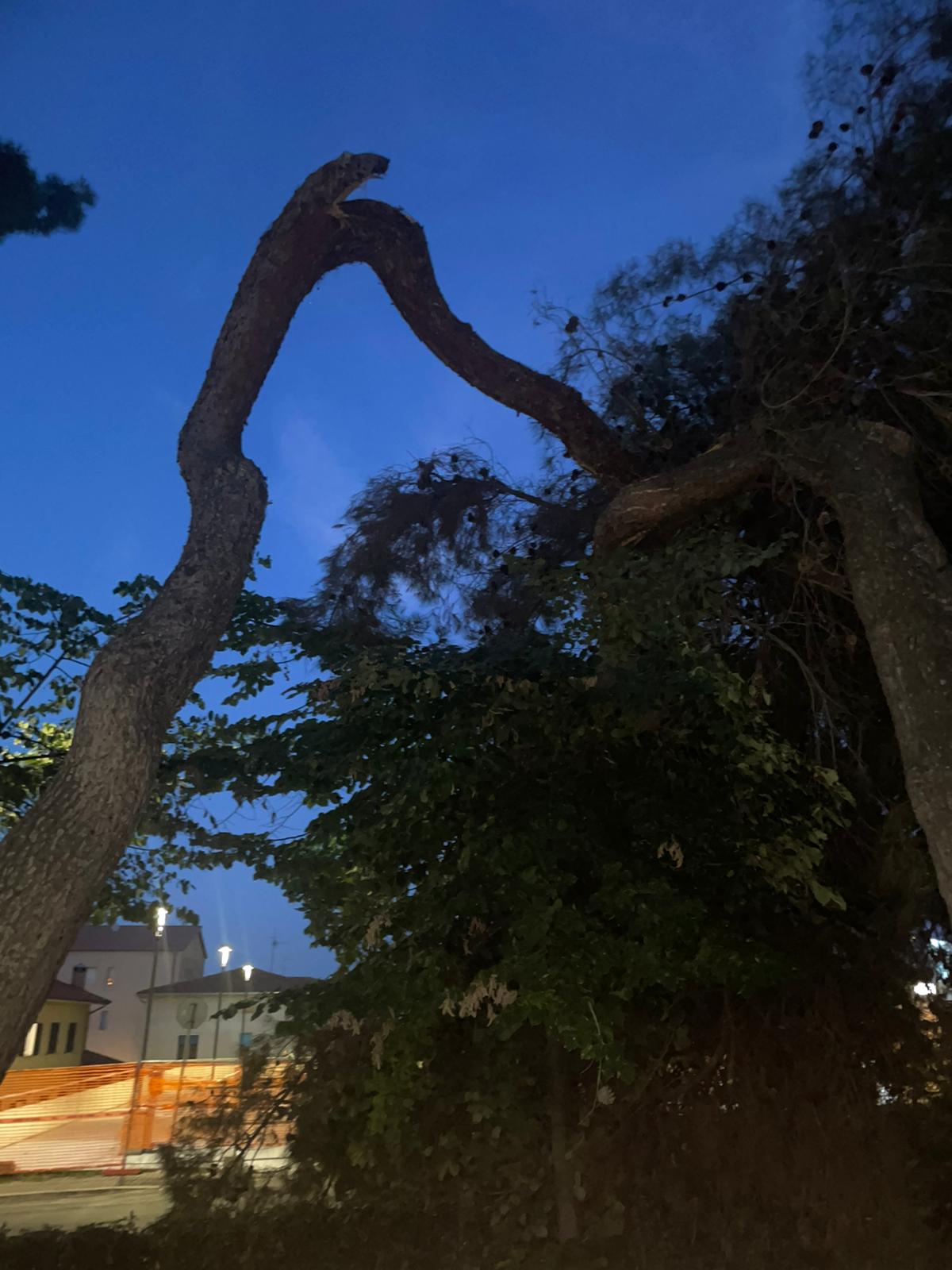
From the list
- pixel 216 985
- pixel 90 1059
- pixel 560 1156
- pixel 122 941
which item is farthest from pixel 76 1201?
pixel 122 941

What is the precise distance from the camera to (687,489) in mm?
6582

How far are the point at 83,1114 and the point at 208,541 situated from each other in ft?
50.2

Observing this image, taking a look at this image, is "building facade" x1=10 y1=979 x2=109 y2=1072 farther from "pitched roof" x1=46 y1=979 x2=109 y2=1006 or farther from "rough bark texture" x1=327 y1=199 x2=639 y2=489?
"rough bark texture" x1=327 y1=199 x2=639 y2=489

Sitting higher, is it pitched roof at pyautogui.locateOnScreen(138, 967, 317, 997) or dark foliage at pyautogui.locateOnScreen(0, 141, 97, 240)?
dark foliage at pyautogui.locateOnScreen(0, 141, 97, 240)

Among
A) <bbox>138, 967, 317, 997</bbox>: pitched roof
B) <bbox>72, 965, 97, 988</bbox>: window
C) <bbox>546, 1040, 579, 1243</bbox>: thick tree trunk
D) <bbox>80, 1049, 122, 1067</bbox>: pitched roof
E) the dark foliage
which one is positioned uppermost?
the dark foliage

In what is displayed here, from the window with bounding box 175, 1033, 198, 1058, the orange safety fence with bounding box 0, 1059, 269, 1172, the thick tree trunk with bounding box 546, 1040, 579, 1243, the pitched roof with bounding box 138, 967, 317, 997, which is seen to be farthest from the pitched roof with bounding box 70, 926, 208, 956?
the thick tree trunk with bounding box 546, 1040, 579, 1243

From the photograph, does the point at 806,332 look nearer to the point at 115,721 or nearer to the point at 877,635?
the point at 877,635

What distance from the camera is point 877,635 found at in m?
4.79

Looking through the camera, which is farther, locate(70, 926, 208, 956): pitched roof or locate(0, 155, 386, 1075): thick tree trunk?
locate(70, 926, 208, 956): pitched roof

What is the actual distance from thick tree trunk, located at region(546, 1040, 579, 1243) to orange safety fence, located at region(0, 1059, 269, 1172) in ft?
28.0

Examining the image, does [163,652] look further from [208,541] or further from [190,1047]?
[190,1047]

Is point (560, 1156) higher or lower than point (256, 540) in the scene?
lower

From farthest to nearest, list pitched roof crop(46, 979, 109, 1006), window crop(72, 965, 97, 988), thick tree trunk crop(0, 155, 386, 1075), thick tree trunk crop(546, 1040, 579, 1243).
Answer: window crop(72, 965, 97, 988) → pitched roof crop(46, 979, 109, 1006) → thick tree trunk crop(546, 1040, 579, 1243) → thick tree trunk crop(0, 155, 386, 1075)

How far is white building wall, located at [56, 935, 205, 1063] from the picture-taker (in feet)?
146
